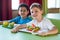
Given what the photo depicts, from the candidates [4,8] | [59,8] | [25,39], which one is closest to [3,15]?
[4,8]

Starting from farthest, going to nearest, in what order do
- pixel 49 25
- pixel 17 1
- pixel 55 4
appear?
pixel 55 4 < pixel 17 1 < pixel 49 25

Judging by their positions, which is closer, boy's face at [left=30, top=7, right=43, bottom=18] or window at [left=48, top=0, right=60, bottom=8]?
boy's face at [left=30, top=7, right=43, bottom=18]

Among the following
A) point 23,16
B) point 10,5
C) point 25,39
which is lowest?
point 25,39

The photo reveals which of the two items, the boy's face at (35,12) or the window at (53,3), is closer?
the boy's face at (35,12)

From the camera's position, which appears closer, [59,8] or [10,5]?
[10,5]

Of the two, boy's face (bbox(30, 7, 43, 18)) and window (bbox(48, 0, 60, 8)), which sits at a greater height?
window (bbox(48, 0, 60, 8))

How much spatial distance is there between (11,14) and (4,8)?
17 cm

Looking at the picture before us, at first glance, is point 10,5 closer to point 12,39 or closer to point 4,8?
point 4,8

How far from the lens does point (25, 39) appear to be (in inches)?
44.6

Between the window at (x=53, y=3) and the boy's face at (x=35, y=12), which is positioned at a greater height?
the window at (x=53, y=3)

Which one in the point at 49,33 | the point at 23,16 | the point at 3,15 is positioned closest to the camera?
the point at 49,33

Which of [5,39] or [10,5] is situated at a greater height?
[10,5]

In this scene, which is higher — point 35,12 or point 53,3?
point 53,3

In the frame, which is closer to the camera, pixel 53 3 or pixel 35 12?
pixel 35 12
